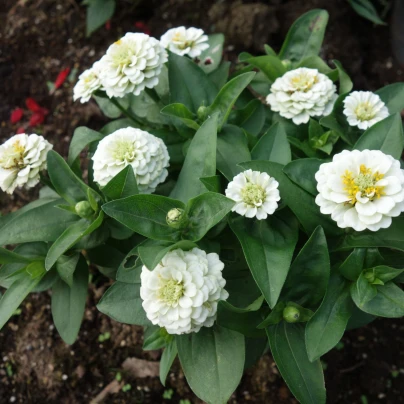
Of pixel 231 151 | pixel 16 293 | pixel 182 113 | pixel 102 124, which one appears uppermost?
pixel 182 113

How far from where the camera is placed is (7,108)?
285cm

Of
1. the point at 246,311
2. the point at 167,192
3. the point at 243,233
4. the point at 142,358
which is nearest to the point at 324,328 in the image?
the point at 246,311

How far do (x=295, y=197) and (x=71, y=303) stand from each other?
789 mm

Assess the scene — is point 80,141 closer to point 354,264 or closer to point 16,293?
point 16,293

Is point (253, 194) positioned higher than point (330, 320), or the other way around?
point (253, 194)

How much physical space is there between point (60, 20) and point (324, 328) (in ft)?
8.75

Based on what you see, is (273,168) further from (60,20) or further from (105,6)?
(60,20)

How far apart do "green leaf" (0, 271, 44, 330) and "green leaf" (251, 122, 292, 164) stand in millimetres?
760

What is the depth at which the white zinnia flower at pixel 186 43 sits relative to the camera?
166cm

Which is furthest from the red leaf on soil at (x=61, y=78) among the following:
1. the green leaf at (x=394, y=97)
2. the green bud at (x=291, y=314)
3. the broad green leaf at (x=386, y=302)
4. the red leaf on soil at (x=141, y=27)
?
the broad green leaf at (x=386, y=302)

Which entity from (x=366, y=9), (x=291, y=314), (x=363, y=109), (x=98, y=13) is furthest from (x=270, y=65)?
(x=98, y=13)

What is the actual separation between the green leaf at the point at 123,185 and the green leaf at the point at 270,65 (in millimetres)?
673

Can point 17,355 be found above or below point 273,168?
below

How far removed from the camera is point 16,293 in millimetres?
1429
